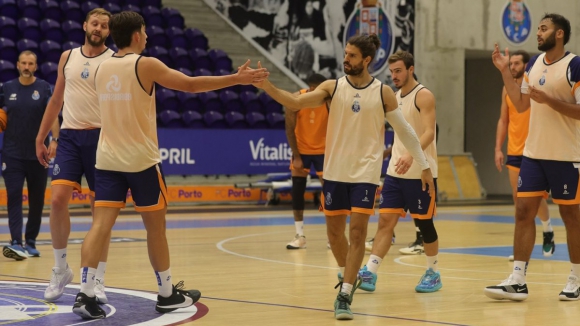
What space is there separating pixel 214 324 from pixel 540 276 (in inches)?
165

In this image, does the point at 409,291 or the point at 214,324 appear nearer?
the point at 214,324

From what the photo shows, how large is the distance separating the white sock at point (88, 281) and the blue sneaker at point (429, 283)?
297cm

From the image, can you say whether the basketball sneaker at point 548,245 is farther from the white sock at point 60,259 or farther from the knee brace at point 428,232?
the white sock at point 60,259

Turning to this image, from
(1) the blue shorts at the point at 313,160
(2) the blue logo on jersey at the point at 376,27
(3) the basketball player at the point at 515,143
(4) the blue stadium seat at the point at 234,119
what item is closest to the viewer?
(3) the basketball player at the point at 515,143

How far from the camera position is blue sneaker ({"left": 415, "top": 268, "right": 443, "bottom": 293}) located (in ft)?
26.8

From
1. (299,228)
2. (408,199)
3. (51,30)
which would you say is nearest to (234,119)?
(51,30)

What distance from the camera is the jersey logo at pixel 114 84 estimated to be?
6.58m

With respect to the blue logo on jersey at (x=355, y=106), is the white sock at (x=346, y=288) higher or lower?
lower

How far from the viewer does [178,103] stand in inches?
829

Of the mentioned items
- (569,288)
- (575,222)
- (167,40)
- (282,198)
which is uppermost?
(167,40)

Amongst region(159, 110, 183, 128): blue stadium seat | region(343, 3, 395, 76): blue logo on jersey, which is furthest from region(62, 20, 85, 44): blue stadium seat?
region(343, 3, 395, 76): blue logo on jersey

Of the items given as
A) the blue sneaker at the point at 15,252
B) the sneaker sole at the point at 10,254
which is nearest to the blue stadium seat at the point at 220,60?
the blue sneaker at the point at 15,252

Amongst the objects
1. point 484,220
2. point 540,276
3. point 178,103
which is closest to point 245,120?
point 178,103

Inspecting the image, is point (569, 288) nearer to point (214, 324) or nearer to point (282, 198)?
point (214, 324)
